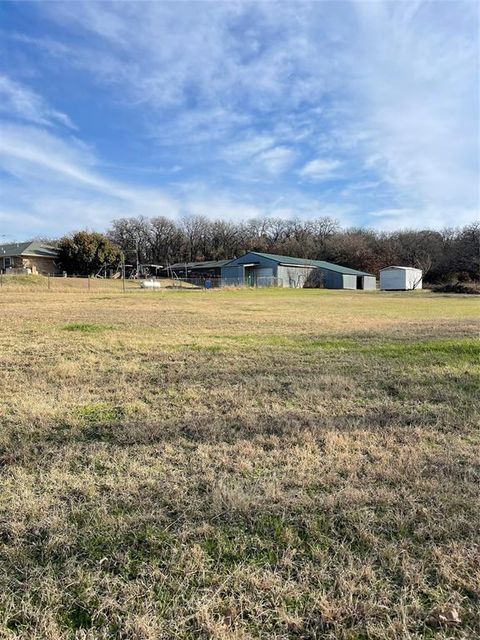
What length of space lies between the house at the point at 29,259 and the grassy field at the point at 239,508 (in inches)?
2337

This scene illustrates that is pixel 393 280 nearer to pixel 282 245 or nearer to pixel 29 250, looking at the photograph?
pixel 282 245

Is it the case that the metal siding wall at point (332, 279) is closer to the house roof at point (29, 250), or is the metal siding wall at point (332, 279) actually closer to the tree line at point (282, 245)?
the tree line at point (282, 245)

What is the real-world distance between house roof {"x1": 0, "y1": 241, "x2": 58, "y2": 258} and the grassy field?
59.9 m

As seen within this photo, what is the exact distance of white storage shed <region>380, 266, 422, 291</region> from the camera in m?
59.7

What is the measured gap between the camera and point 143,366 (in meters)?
6.45

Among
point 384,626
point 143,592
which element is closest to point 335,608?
point 384,626

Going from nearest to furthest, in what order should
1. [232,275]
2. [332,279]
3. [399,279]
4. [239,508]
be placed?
[239,508] → [232,275] → [399,279] → [332,279]

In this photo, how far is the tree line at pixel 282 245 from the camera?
62750mm

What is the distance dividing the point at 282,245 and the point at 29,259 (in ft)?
156

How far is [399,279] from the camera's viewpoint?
60.1 meters

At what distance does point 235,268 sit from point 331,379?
5289 cm

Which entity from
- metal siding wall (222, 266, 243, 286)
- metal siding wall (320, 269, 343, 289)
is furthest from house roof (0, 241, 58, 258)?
metal siding wall (320, 269, 343, 289)

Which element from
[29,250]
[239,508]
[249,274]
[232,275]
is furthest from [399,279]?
[239,508]

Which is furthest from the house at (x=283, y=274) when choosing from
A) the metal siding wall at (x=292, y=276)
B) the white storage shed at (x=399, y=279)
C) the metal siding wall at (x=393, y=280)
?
the white storage shed at (x=399, y=279)
